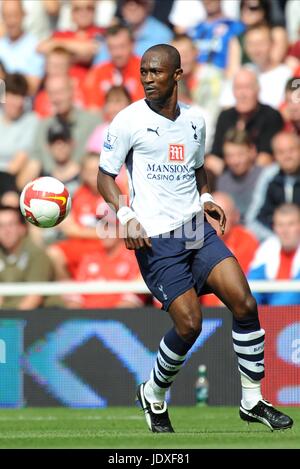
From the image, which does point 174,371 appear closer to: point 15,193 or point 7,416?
point 7,416

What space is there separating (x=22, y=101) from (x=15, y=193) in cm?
150

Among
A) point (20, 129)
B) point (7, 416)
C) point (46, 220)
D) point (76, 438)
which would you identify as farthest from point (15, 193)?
point (76, 438)

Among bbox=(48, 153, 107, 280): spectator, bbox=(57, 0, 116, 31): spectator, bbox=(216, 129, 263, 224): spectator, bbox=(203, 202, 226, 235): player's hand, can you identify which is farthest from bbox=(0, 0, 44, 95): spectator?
bbox=(203, 202, 226, 235): player's hand

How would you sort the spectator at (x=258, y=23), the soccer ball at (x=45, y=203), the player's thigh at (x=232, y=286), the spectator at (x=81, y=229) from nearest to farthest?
the player's thigh at (x=232, y=286), the soccer ball at (x=45, y=203), the spectator at (x=81, y=229), the spectator at (x=258, y=23)

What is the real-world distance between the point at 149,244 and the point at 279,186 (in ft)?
18.6

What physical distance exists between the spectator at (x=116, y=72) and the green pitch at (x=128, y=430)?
4.82 metres

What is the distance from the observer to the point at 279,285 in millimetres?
12719

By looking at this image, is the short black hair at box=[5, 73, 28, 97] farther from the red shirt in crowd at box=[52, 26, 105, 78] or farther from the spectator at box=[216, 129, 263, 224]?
the spectator at box=[216, 129, 263, 224]

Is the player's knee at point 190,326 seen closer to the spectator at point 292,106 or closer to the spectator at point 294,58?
the spectator at point 292,106

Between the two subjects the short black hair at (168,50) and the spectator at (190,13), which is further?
the spectator at (190,13)

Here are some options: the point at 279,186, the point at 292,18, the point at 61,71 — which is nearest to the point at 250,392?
the point at 279,186

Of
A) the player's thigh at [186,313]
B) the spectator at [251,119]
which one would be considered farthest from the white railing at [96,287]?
the player's thigh at [186,313]

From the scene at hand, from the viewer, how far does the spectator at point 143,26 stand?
1573 cm

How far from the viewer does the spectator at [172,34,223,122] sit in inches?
595
